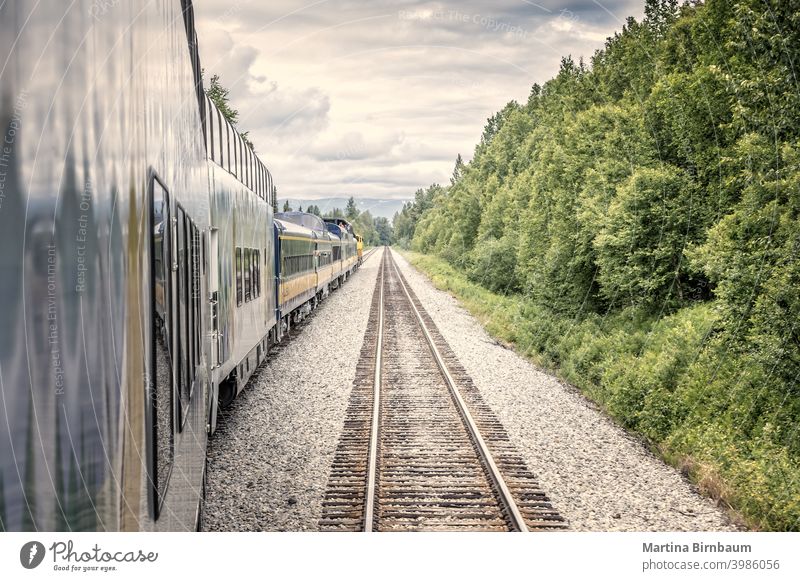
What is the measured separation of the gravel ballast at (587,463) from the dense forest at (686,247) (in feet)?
1.40

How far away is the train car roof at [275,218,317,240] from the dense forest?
634cm

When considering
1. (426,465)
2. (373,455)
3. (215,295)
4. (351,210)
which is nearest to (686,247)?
(426,465)

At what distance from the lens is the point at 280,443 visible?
29.2 feet

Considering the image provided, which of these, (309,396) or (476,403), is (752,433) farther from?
(309,396)

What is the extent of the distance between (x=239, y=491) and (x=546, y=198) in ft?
52.5

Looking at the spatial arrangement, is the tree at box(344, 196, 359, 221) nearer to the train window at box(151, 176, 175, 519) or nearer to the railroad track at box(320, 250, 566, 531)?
the railroad track at box(320, 250, 566, 531)

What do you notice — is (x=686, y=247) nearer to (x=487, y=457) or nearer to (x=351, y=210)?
(x=487, y=457)

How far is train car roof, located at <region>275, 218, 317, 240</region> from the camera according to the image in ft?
55.1

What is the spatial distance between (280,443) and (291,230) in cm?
1084

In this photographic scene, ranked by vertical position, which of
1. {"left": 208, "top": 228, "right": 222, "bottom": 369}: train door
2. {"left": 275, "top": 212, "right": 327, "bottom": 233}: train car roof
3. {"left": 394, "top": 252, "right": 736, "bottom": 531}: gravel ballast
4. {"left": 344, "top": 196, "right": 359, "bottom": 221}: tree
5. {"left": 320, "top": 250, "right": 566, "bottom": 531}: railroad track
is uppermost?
{"left": 344, "top": 196, "right": 359, "bottom": 221}: tree

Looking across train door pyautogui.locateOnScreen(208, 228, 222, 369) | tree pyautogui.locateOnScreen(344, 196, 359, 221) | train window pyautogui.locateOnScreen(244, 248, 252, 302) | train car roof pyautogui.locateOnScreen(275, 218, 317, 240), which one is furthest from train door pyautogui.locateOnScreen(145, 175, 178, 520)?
tree pyautogui.locateOnScreen(344, 196, 359, 221)

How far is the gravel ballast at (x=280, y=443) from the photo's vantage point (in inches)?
260

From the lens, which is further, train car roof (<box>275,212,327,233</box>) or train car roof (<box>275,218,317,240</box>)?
train car roof (<box>275,212,327,233</box>)
